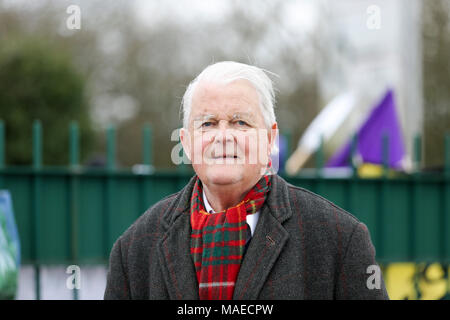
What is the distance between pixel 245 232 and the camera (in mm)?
1884

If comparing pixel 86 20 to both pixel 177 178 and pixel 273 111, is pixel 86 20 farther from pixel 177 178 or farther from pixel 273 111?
pixel 273 111

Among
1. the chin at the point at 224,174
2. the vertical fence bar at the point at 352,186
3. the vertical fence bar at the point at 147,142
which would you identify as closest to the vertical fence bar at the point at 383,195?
the vertical fence bar at the point at 352,186

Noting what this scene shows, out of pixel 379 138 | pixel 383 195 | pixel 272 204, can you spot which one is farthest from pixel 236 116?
pixel 379 138

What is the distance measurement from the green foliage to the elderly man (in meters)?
10.6

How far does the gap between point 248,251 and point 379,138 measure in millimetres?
3531

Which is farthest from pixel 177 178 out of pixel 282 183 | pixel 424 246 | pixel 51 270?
pixel 282 183

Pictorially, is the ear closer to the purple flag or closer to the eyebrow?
the eyebrow

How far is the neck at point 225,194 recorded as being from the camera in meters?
1.90

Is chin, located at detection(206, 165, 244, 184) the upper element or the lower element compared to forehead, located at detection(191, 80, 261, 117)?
lower

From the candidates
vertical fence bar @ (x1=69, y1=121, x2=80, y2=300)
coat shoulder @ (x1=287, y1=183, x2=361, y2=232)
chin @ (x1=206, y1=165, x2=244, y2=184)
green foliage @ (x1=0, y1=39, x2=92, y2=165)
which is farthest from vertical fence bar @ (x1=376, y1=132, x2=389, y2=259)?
green foliage @ (x1=0, y1=39, x2=92, y2=165)

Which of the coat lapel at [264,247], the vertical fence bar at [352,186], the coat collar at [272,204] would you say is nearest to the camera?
Result: the coat lapel at [264,247]

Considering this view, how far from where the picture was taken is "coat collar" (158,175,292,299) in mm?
1811

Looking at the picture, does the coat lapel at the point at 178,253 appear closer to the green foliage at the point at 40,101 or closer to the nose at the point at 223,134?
the nose at the point at 223,134

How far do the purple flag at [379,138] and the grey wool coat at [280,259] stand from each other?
3.10 metres
